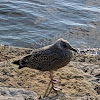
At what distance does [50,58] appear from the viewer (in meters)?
5.73

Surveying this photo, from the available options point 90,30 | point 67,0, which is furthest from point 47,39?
point 67,0

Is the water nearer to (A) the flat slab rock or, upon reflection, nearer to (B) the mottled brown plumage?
(B) the mottled brown plumage

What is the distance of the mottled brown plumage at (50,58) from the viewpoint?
5.73m

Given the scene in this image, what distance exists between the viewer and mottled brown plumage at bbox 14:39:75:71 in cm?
573

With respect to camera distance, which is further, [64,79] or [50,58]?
[64,79]

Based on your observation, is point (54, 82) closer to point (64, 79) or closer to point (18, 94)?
point (64, 79)

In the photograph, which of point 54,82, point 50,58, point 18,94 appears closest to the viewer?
point 18,94

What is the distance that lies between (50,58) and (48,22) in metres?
6.43

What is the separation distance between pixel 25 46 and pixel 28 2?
5624 millimetres

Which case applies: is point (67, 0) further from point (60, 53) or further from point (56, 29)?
point (60, 53)

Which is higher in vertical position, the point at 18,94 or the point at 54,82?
the point at 18,94

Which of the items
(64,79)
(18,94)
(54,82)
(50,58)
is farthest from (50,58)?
(18,94)

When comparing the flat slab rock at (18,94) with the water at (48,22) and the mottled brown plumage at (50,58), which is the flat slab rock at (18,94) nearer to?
the mottled brown plumage at (50,58)

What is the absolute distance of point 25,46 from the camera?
974 centimetres
